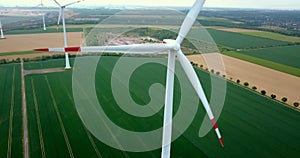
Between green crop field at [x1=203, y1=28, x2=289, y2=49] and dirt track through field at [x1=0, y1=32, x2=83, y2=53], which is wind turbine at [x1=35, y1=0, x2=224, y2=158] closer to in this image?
dirt track through field at [x1=0, y1=32, x2=83, y2=53]

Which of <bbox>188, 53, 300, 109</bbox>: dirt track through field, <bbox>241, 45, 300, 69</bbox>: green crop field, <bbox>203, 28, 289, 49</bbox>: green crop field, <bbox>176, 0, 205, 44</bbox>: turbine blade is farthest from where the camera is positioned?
<bbox>203, 28, 289, 49</bbox>: green crop field

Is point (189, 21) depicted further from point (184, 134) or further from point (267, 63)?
point (267, 63)

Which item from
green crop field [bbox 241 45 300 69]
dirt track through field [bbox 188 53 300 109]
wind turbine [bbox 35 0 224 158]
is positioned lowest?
dirt track through field [bbox 188 53 300 109]

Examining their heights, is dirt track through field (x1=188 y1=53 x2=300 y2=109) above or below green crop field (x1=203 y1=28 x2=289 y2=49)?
below

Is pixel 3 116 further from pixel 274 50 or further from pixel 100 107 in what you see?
pixel 274 50

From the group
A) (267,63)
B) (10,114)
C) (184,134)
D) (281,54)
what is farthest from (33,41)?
(281,54)

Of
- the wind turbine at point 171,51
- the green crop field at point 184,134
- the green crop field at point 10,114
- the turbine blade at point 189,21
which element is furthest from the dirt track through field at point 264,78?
the green crop field at point 10,114

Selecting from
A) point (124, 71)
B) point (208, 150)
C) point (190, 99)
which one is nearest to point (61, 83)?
point (124, 71)

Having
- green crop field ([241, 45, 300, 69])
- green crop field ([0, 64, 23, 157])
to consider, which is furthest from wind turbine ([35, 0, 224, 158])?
green crop field ([241, 45, 300, 69])
